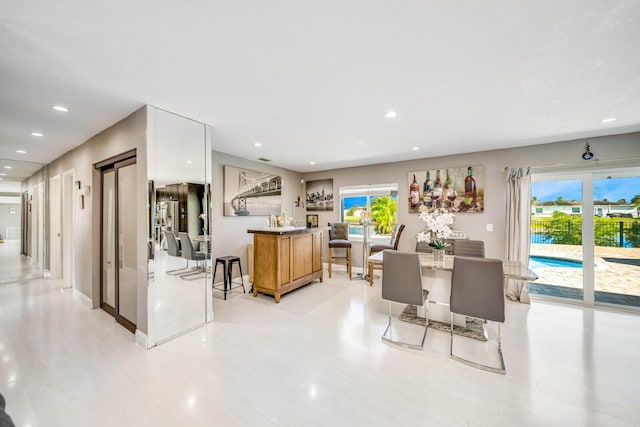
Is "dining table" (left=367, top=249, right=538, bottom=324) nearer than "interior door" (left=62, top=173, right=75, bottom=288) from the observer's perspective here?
Yes

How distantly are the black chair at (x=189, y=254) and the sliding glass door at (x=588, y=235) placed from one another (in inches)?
210

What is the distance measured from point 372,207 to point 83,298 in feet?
19.0

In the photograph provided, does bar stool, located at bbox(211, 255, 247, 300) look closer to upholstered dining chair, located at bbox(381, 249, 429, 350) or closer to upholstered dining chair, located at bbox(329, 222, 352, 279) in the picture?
upholstered dining chair, located at bbox(329, 222, 352, 279)

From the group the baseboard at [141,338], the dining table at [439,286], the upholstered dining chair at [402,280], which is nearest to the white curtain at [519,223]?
the dining table at [439,286]

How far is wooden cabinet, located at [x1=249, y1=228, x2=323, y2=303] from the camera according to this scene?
388cm

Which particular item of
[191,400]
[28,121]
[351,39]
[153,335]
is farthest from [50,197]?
[351,39]

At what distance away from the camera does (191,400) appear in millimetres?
1844

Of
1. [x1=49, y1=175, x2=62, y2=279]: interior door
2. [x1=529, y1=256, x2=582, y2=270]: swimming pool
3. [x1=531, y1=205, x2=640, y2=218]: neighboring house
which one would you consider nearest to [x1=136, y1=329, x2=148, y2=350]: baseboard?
[x1=49, y1=175, x2=62, y2=279]: interior door

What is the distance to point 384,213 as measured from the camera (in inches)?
235

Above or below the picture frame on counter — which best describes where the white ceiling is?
above

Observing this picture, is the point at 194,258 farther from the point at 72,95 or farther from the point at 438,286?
the point at 438,286

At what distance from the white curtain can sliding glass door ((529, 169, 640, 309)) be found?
1.02 ft

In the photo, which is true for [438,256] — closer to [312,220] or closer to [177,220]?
[177,220]

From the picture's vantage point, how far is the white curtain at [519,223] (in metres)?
3.97
